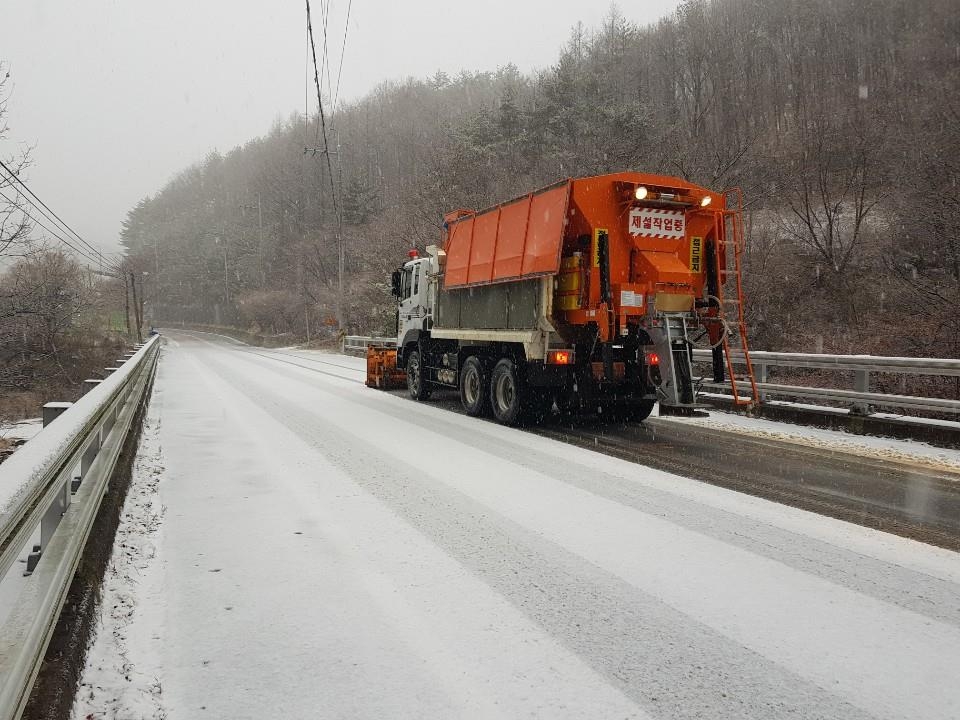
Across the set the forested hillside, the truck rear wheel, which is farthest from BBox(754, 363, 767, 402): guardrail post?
the forested hillside

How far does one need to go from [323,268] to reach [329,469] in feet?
169

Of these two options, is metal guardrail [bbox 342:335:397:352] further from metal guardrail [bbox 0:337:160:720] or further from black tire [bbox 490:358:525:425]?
metal guardrail [bbox 0:337:160:720]

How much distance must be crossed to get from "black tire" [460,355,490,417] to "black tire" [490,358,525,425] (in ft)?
0.73

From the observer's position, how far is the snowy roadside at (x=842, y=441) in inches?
286

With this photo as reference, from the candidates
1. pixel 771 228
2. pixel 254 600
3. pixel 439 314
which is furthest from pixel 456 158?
pixel 254 600

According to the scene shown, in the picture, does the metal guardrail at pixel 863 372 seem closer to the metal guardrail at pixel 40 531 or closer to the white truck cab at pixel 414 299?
the white truck cab at pixel 414 299

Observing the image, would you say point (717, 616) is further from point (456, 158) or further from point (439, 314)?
point (456, 158)

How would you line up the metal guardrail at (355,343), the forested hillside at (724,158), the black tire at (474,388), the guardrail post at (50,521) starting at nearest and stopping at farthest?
1. the guardrail post at (50,521)
2. the black tire at (474,388)
3. the forested hillside at (724,158)
4. the metal guardrail at (355,343)

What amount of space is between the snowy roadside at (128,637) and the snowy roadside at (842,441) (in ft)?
23.9

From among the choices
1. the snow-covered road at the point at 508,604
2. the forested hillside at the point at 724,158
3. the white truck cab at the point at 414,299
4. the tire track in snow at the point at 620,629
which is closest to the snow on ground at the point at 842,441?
the snow-covered road at the point at 508,604

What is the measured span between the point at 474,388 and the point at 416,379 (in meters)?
2.72

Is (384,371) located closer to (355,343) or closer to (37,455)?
(37,455)

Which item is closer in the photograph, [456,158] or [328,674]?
[328,674]

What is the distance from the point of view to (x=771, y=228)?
23.8 metres
